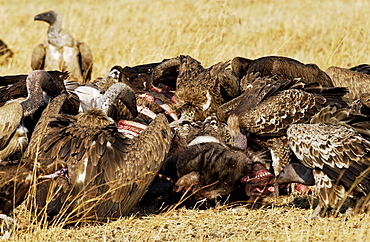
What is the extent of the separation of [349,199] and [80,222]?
7.80 ft

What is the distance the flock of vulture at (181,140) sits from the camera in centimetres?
532

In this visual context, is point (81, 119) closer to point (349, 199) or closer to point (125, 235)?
point (125, 235)

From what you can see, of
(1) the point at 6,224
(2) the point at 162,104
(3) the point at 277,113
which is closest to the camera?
(1) the point at 6,224

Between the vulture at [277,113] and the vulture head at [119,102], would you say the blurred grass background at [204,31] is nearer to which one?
the vulture at [277,113]

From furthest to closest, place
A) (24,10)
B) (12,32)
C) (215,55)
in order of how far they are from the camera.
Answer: (24,10) → (12,32) → (215,55)

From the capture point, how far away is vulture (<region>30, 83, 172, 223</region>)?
5254 millimetres

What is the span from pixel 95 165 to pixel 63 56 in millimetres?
7342

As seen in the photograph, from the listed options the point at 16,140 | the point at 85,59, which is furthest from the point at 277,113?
the point at 85,59

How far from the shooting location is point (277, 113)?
7.09 meters

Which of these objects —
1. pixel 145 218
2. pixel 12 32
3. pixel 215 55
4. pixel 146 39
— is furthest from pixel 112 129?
pixel 12 32

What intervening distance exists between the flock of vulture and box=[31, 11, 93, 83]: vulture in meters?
3.60

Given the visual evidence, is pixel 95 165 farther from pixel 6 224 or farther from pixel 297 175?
pixel 297 175

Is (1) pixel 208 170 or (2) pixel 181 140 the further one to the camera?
(2) pixel 181 140

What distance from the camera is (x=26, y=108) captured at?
650 cm
